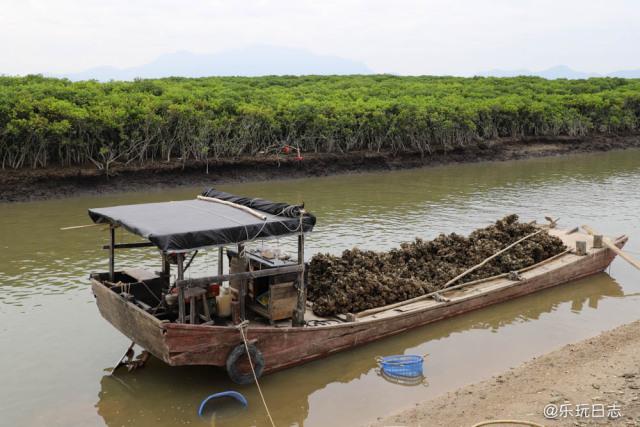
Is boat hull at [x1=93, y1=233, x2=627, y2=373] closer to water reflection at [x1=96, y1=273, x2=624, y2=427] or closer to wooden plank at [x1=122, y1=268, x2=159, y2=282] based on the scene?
water reflection at [x1=96, y1=273, x2=624, y2=427]

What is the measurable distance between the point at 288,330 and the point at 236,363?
92cm

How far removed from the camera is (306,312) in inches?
425

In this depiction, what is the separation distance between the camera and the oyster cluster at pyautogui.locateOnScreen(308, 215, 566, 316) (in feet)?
36.6

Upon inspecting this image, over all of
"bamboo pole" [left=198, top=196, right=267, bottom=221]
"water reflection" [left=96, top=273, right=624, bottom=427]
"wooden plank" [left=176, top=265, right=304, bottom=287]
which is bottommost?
"water reflection" [left=96, top=273, right=624, bottom=427]

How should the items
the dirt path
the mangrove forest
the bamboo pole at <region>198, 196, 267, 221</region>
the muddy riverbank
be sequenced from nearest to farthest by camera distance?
the dirt path
the bamboo pole at <region>198, 196, 267, 221</region>
the muddy riverbank
the mangrove forest

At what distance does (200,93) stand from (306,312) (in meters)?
22.5

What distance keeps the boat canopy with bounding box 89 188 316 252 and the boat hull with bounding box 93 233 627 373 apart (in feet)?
3.60

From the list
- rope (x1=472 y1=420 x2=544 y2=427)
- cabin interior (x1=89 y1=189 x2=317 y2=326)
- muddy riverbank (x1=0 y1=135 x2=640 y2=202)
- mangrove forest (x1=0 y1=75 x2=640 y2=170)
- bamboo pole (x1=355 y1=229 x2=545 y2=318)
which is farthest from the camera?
mangrove forest (x1=0 y1=75 x2=640 y2=170)

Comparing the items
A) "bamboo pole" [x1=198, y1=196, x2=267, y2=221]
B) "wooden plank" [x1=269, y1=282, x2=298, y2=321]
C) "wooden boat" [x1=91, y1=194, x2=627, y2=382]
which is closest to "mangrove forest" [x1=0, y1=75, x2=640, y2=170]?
"bamboo pole" [x1=198, y1=196, x2=267, y2=221]

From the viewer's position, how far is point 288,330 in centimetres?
941

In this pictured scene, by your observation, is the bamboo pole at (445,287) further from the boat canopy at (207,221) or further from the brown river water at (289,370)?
the boat canopy at (207,221)

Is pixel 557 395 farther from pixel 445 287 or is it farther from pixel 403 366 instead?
pixel 445 287

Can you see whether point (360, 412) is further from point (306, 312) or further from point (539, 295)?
point (539, 295)

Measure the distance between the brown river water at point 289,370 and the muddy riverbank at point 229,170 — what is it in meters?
1.48
